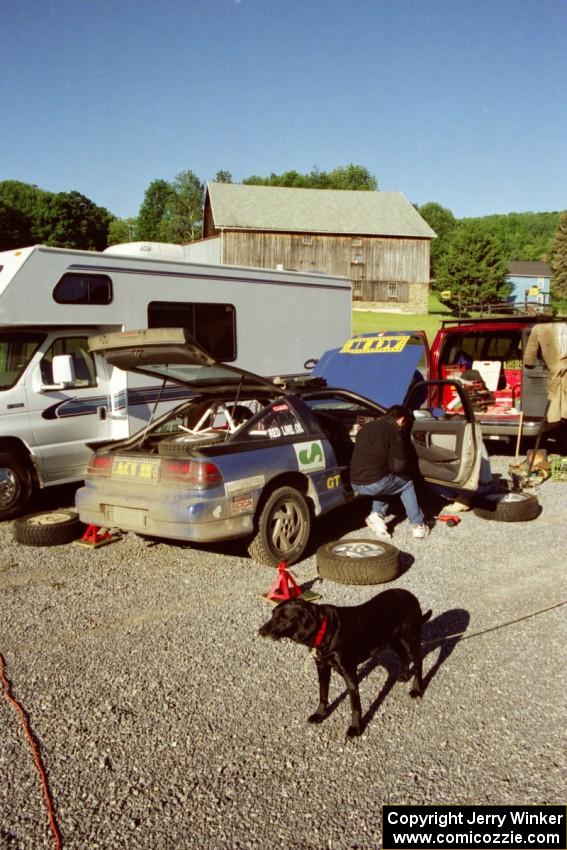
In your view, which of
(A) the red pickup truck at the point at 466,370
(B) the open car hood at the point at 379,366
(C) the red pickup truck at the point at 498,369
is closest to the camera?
(B) the open car hood at the point at 379,366

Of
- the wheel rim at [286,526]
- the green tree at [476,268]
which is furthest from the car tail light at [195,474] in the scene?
the green tree at [476,268]

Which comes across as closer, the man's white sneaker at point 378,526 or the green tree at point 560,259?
the man's white sneaker at point 378,526

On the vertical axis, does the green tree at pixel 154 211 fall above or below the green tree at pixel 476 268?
above

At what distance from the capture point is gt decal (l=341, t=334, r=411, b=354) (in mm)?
9828

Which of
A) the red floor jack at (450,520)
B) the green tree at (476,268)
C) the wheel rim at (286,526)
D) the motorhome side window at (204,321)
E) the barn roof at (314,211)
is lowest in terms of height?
the red floor jack at (450,520)

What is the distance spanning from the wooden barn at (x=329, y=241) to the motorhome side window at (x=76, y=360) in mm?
41169

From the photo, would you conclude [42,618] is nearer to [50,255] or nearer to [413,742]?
[413,742]

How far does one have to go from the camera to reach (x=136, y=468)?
6016mm

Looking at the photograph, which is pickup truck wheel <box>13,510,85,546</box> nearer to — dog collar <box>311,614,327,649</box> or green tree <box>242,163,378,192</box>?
dog collar <box>311,614,327,649</box>

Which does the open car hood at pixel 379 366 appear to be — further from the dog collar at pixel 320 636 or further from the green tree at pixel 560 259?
the green tree at pixel 560 259

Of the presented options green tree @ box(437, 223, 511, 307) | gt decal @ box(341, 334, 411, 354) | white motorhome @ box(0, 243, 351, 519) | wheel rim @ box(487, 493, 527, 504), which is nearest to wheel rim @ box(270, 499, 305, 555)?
white motorhome @ box(0, 243, 351, 519)

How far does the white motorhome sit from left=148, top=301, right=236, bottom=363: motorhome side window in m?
0.02

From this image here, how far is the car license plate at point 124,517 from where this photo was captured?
5844 millimetres

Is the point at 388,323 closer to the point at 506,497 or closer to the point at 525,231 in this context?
the point at 506,497
